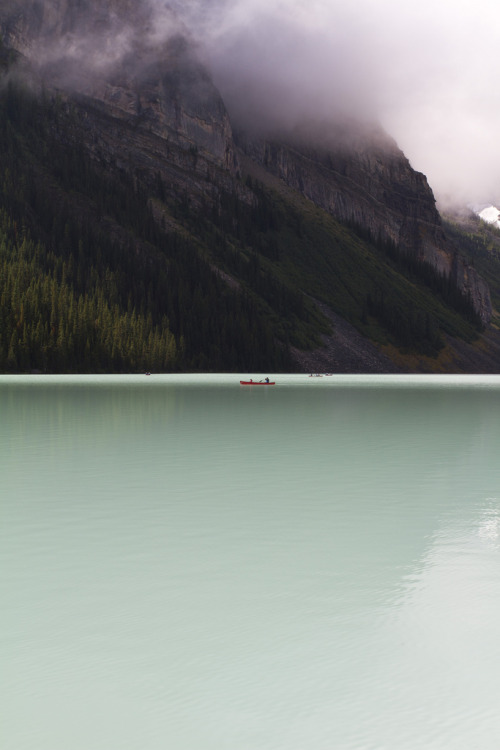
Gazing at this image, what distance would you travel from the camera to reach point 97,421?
147 ft

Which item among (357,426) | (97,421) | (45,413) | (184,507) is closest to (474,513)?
(184,507)

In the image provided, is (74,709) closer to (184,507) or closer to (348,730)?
(348,730)

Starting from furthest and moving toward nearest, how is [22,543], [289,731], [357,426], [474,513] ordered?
[357,426], [474,513], [22,543], [289,731]

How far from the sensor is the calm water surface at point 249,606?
25.4ft

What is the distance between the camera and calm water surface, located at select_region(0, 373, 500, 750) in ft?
25.4

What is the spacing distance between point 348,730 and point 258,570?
587 centimetres

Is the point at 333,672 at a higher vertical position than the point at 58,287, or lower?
lower

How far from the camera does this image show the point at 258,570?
43.8 feet

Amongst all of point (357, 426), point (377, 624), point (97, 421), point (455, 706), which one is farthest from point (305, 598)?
point (97, 421)

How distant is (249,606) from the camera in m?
11.3

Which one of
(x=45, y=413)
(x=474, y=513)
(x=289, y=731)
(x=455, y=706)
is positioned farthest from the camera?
(x=45, y=413)

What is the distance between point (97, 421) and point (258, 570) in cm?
3295

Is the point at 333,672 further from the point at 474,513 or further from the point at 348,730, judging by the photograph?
the point at 474,513

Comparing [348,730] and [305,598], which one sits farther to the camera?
[305,598]
